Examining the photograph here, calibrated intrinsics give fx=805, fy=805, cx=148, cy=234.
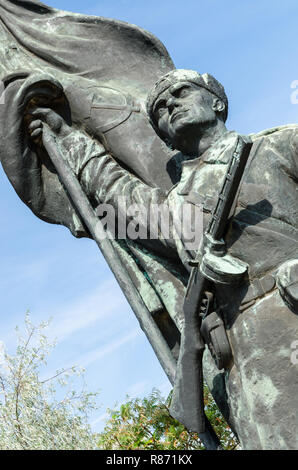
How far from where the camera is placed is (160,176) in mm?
5094

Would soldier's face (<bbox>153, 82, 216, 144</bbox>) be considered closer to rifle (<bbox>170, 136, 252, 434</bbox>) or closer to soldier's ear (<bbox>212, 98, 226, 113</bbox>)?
soldier's ear (<bbox>212, 98, 226, 113</bbox>)

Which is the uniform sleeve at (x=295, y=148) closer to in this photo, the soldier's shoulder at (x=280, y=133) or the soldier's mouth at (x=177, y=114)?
the soldier's shoulder at (x=280, y=133)

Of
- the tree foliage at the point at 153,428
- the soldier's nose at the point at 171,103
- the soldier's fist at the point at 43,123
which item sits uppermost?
the soldier's nose at the point at 171,103

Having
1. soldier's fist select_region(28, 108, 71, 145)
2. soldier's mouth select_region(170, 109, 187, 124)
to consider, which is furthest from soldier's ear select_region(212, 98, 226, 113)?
soldier's fist select_region(28, 108, 71, 145)

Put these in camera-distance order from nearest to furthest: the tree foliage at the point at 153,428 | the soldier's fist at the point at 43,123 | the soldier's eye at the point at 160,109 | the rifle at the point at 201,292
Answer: the rifle at the point at 201,292 < the soldier's eye at the point at 160,109 < the soldier's fist at the point at 43,123 < the tree foliage at the point at 153,428

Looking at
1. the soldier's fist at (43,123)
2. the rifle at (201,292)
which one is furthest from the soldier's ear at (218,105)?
the soldier's fist at (43,123)

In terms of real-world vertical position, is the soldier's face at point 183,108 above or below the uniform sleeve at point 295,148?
A: above

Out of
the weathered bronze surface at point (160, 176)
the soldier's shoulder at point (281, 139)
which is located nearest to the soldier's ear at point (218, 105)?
the weathered bronze surface at point (160, 176)

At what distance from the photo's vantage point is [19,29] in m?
5.76

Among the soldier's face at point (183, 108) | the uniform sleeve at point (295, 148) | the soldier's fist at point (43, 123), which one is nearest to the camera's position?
the uniform sleeve at point (295, 148)

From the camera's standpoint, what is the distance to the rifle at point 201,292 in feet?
13.2

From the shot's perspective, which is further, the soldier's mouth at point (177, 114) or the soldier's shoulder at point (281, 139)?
the soldier's mouth at point (177, 114)
